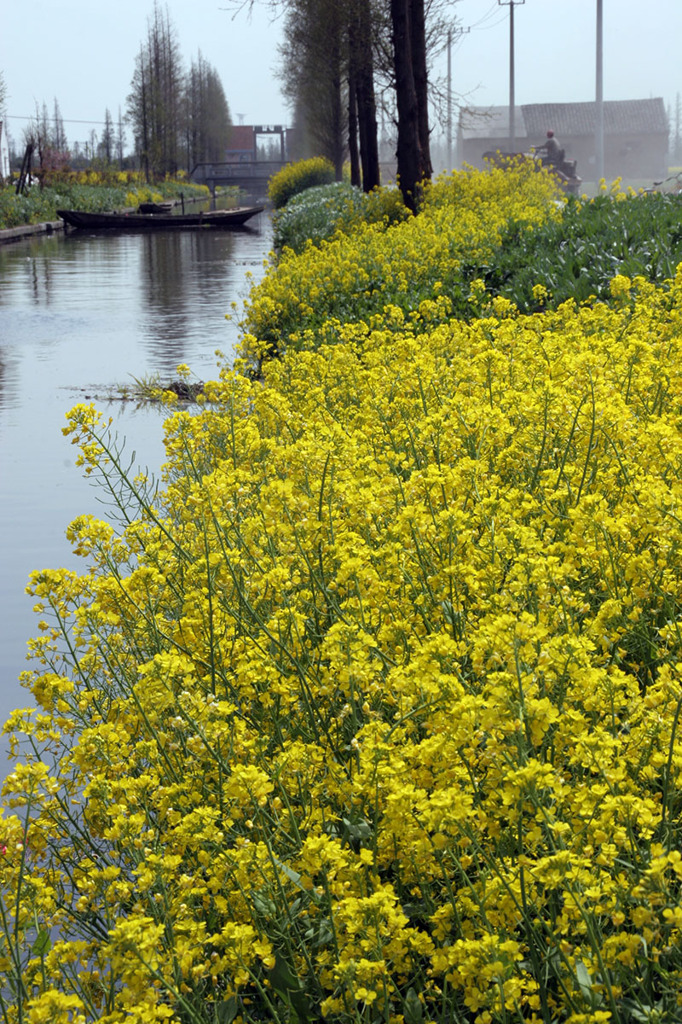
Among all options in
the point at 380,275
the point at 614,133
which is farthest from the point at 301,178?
the point at 614,133

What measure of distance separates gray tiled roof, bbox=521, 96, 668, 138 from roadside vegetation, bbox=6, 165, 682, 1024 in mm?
103801

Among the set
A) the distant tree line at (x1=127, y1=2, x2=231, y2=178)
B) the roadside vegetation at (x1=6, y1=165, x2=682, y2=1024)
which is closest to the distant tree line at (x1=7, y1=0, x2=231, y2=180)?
the distant tree line at (x1=127, y1=2, x2=231, y2=178)

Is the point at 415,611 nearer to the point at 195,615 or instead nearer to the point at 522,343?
the point at 195,615

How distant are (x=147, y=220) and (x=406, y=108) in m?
27.0

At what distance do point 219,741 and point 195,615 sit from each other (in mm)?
798

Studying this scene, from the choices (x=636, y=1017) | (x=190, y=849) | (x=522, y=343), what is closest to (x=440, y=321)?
(x=522, y=343)

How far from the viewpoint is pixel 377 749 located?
203 centimetres

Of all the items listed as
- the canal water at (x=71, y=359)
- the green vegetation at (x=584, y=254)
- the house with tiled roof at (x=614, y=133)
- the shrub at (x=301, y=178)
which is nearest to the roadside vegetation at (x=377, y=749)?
the canal water at (x=71, y=359)

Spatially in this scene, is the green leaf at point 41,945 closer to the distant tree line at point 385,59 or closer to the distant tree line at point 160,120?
the distant tree line at point 385,59

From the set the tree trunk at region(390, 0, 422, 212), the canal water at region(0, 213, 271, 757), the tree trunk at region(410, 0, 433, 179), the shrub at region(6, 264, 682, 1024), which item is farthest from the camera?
the tree trunk at region(410, 0, 433, 179)

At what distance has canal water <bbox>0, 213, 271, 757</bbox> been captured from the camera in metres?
6.12

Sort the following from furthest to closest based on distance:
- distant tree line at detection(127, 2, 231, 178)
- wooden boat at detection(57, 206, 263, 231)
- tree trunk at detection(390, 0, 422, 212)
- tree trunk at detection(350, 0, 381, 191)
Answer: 1. distant tree line at detection(127, 2, 231, 178)
2. wooden boat at detection(57, 206, 263, 231)
3. tree trunk at detection(350, 0, 381, 191)
4. tree trunk at detection(390, 0, 422, 212)

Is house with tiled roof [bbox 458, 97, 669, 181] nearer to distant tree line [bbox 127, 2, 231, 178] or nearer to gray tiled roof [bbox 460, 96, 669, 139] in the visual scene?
gray tiled roof [bbox 460, 96, 669, 139]

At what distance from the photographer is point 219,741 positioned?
7.84 feet
